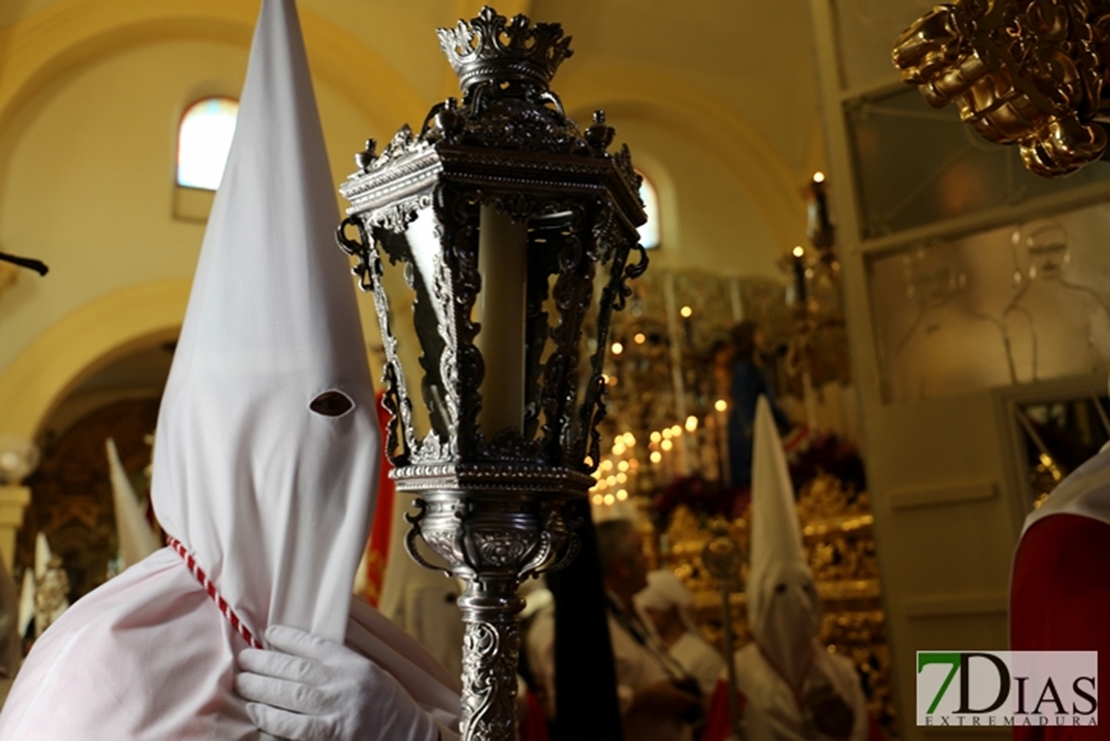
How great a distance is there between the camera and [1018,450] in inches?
154

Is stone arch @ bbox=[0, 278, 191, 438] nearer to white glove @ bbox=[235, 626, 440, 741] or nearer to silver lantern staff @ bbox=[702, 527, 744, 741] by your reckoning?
silver lantern staff @ bbox=[702, 527, 744, 741]

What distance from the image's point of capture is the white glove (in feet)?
4.54

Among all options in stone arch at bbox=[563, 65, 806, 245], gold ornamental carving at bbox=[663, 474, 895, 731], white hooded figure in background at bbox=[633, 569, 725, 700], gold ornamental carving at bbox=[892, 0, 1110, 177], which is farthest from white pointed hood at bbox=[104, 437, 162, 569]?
stone arch at bbox=[563, 65, 806, 245]

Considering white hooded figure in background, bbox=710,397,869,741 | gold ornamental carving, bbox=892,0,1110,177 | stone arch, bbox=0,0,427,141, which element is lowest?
white hooded figure in background, bbox=710,397,869,741

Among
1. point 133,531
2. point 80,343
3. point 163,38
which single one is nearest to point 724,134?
point 163,38

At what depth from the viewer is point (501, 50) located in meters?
1.19

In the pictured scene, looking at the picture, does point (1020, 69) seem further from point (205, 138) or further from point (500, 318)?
point (205, 138)

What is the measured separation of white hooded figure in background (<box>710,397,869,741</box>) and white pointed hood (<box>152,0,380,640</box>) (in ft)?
11.4

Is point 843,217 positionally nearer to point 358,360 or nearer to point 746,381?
point 358,360

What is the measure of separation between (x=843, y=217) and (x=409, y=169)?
3.77m

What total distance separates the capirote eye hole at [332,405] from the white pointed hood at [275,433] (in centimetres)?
2

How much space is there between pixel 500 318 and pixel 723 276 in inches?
429

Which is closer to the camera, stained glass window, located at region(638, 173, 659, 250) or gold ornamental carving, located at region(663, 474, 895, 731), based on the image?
gold ornamental carving, located at region(663, 474, 895, 731)

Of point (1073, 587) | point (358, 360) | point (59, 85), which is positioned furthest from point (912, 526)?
point (59, 85)
